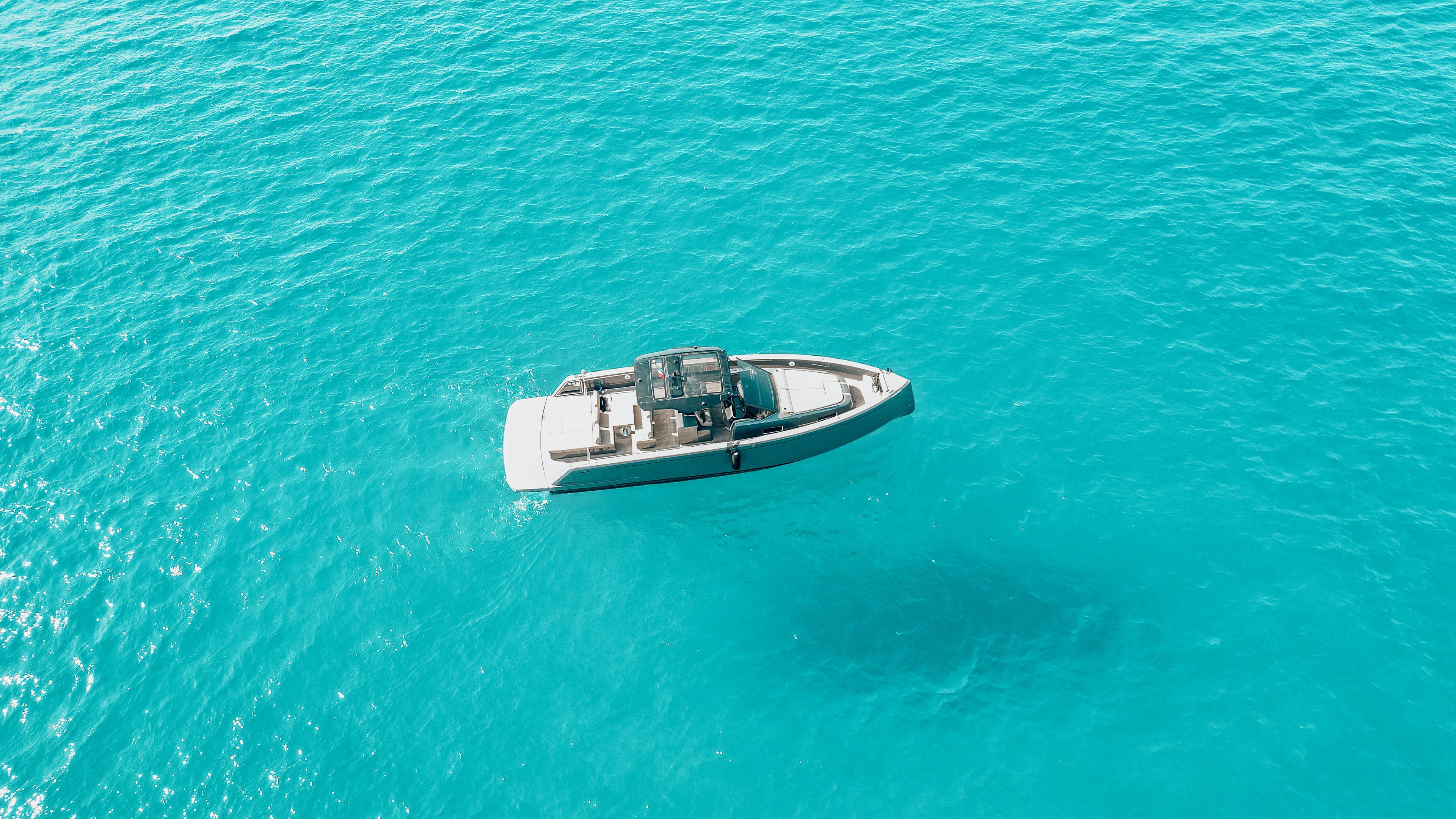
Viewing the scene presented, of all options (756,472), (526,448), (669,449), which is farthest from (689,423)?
(526,448)

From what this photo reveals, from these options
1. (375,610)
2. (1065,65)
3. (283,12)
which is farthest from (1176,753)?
(283,12)

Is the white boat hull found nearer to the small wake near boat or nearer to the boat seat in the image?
the small wake near boat

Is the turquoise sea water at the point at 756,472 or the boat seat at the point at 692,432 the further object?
the boat seat at the point at 692,432

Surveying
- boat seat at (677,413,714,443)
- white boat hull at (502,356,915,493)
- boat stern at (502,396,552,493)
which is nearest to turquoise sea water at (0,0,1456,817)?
white boat hull at (502,356,915,493)

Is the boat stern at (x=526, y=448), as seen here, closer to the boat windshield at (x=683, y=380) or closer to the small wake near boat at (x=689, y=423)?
the small wake near boat at (x=689, y=423)

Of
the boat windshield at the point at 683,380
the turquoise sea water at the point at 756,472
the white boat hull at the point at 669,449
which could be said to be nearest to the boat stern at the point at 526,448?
the white boat hull at the point at 669,449

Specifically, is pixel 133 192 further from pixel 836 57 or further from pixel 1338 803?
pixel 1338 803

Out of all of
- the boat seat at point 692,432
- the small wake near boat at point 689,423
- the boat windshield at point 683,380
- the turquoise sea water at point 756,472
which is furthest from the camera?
the boat seat at point 692,432

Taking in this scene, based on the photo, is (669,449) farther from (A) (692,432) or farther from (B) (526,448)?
(B) (526,448)
